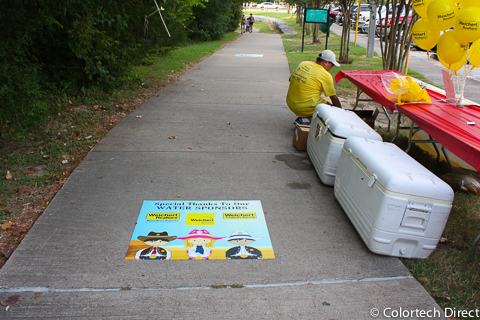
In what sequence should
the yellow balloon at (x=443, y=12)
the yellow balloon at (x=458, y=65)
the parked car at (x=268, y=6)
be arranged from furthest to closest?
1. the parked car at (x=268, y=6)
2. the yellow balloon at (x=458, y=65)
3. the yellow balloon at (x=443, y=12)

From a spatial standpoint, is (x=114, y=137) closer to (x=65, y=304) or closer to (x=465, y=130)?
(x=65, y=304)

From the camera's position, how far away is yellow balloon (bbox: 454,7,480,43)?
11.9ft

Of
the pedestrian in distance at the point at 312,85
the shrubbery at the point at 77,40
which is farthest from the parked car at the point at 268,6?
the pedestrian in distance at the point at 312,85

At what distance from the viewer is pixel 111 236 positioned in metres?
3.22

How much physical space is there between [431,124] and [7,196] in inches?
173

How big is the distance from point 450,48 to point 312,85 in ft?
6.14

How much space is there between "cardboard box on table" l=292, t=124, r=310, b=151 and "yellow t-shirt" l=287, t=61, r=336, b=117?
0.39 metres

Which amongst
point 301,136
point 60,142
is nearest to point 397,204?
point 301,136

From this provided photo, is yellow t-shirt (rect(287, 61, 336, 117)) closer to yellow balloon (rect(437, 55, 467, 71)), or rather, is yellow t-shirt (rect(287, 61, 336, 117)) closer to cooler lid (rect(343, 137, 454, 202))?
yellow balloon (rect(437, 55, 467, 71))

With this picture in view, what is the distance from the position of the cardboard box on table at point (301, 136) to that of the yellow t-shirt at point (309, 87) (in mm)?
391

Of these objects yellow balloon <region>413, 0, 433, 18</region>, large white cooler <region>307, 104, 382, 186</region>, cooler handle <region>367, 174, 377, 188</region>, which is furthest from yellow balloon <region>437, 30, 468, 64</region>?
cooler handle <region>367, 174, 377, 188</region>

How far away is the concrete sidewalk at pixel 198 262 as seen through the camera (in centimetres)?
251

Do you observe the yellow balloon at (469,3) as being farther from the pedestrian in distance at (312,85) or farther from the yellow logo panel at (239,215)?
the yellow logo panel at (239,215)

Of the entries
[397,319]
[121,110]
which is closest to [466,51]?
[397,319]
